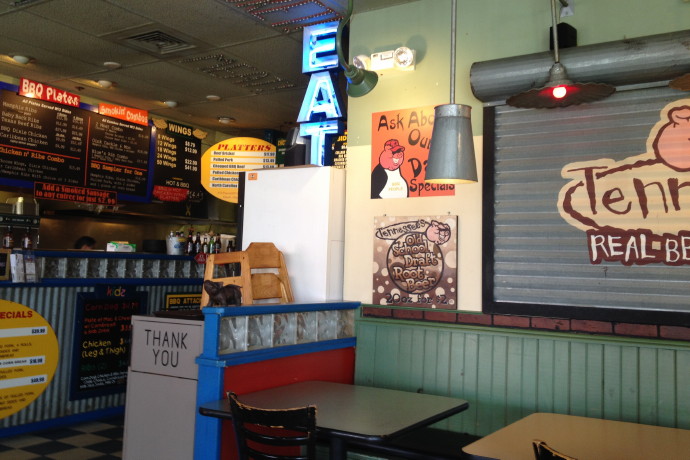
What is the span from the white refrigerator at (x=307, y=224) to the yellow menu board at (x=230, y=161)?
9.76ft

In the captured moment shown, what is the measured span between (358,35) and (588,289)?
2.49m

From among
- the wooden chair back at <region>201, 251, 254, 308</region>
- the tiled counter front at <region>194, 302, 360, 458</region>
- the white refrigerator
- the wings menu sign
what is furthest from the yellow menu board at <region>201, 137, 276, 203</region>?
the wings menu sign

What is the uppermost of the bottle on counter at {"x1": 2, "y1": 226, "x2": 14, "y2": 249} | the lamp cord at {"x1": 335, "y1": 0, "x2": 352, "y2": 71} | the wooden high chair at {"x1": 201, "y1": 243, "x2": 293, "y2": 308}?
the lamp cord at {"x1": 335, "y1": 0, "x2": 352, "y2": 71}

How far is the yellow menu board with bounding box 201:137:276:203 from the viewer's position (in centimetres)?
767

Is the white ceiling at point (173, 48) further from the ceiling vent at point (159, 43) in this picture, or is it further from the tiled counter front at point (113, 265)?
the tiled counter front at point (113, 265)

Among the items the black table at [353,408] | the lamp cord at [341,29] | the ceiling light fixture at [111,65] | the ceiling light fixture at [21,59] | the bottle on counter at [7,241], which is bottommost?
the black table at [353,408]

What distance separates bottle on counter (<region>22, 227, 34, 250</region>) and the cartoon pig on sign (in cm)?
532

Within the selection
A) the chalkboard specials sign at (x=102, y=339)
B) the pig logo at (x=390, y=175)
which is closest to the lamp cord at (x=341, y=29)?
the pig logo at (x=390, y=175)

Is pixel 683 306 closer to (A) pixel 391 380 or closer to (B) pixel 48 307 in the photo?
(A) pixel 391 380

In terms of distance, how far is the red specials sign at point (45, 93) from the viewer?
21.6 ft

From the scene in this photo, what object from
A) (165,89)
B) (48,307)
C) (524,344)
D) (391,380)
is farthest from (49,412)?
(524,344)

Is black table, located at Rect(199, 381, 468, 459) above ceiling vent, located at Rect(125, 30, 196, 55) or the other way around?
the other way around

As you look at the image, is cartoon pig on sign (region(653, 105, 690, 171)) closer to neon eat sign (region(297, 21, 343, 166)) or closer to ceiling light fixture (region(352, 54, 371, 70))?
ceiling light fixture (region(352, 54, 371, 70))

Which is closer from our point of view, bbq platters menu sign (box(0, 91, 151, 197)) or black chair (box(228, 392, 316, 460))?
black chair (box(228, 392, 316, 460))
